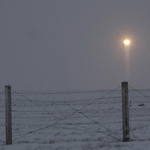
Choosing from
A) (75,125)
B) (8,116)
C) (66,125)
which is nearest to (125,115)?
(8,116)

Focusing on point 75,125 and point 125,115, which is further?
→ point 75,125

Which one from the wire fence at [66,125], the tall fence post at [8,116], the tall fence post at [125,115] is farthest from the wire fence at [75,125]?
the tall fence post at [125,115]

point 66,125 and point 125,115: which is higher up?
point 125,115

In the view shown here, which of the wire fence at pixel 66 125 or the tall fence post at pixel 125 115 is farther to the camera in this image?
the wire fence at pixel 66 125

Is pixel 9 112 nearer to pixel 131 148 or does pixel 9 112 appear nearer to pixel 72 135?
pixel 72 135

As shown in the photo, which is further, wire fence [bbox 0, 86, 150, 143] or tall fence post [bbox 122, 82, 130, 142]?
wire fence [bbox 0, 86, 150, 143]

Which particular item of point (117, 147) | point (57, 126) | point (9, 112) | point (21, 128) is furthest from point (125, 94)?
point (21, 128)

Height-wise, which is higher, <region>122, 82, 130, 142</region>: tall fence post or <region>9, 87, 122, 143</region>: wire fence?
<region>122, 82, 130, 142</region>: tall fence post

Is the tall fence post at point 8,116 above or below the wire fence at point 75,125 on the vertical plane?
above

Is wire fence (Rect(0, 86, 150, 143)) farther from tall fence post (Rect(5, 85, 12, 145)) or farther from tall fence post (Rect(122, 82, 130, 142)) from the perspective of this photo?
tall fence post (Rect(122, 82, 130, 142))

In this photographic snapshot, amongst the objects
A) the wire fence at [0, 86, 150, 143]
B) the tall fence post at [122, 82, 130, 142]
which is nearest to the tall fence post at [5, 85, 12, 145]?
the wire fence at [0, 86, 150, 143]

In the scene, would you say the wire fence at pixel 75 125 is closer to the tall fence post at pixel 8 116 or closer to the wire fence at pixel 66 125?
the wire fence at pixel 66 125

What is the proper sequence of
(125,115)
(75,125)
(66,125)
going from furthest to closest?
(66,125) → (75,125) → (125,115)

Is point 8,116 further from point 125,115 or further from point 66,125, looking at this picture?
point 66,125
